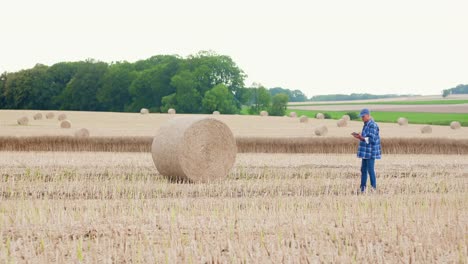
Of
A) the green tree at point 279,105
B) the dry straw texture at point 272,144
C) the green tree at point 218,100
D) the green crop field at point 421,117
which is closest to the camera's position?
Result: the dry straw texture at point 272,144

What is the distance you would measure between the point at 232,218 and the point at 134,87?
63.8 m

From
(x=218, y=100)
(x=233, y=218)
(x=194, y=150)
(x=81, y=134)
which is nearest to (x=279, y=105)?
(x=218, y=100)

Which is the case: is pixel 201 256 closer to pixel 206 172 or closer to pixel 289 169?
pixel 206 172

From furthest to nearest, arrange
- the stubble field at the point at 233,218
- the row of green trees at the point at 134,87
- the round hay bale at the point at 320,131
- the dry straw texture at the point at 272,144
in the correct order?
the row of green trees at the point at 134,87 → the round hay bale at the point at 320,131 → the dry straw texture at the point at 272,144 → the stubble field at the point at 233,218

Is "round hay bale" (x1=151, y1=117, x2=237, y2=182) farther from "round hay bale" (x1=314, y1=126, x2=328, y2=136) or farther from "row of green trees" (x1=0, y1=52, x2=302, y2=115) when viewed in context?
"row of green trees" (x1=0, y1=52, x2=302, y2=115)

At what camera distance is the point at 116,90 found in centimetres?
7550

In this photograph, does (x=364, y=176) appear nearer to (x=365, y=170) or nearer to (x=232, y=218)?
(x=365, y=170)

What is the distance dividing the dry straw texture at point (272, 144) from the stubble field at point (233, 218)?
28.7 ft

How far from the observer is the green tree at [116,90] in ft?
245

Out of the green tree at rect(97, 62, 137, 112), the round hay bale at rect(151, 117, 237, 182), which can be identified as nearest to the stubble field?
the round hay bale at rect(151, 117, 237, 182)

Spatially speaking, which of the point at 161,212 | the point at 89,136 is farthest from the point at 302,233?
the point at 89,136

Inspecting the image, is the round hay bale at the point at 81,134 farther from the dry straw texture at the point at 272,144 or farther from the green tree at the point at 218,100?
the green tree at the point at 218,100

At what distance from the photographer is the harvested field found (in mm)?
8336

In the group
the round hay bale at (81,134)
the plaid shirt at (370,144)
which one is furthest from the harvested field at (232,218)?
the round hay bale at (81,134)
